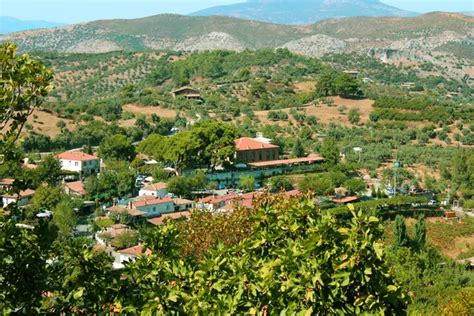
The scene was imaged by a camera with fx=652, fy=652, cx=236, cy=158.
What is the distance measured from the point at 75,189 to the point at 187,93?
33.9 m

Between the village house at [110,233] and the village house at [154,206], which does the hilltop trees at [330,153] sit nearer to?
the village house at [154,206]

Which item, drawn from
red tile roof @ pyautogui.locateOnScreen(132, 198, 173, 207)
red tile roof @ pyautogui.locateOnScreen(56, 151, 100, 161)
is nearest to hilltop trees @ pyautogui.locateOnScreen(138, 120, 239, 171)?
red tile roof @ pyautogui.locateOnScreen(56, 151, 100, 161)

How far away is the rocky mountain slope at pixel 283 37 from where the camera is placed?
397ft

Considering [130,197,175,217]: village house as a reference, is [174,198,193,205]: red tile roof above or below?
below

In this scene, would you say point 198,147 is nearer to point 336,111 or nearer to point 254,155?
point 254,155

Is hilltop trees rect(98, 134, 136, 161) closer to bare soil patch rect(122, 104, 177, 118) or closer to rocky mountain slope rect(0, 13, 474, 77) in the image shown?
bare soil patch rect(122, 104, 177, 118)

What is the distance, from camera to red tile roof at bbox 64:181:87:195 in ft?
109

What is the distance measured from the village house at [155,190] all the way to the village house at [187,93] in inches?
1217

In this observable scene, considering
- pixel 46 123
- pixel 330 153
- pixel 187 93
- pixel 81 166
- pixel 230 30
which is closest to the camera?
pixel 81 166

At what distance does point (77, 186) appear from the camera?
112 ft

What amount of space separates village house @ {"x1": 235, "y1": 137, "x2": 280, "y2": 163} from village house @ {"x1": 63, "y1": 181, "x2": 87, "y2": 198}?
11.0 m

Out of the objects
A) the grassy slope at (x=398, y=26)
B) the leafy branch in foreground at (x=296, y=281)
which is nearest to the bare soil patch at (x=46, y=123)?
the leafy branch in foreground at (x=296, y=281)

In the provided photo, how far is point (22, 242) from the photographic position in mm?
5828

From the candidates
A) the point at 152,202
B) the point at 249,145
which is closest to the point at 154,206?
the point at 152,202
